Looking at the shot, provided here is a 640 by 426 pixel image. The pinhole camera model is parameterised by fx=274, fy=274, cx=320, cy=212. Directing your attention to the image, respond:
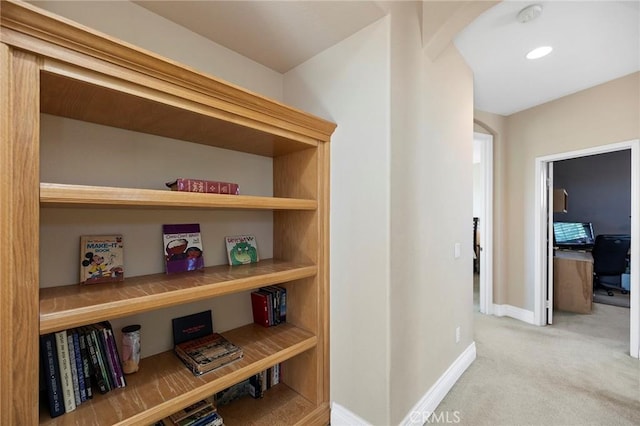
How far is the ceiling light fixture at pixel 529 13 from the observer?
5.47 feet

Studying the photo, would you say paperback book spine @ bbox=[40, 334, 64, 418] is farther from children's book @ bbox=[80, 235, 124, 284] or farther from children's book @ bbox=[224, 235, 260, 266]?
children's book @ bbox=[224, 235, 260, 266]

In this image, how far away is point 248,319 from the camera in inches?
71.1

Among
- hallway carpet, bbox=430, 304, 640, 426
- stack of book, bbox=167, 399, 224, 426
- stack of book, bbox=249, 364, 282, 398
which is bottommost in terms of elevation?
hallway carpet, bbox=430, 304, 640, 426

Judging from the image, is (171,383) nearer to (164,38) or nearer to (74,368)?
(74,368)

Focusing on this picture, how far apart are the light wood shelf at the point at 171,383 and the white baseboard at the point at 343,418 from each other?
6.3 inches

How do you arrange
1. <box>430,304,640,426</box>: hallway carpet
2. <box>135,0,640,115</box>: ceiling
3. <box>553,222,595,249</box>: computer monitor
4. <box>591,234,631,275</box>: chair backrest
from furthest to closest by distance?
<box>553,222,595,249</box>: computer monitor < <box>591,234,631,275</box>: chair backrest < <box>430,304,640,426</box>: hallway carpet < <box>135,0,640,115</box>: ceiling

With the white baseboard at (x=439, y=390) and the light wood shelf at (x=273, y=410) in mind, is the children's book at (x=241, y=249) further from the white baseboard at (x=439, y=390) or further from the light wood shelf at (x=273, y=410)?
the white baseboard at (x=439, y=390)

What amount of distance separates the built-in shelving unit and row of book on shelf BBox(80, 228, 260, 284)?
83mm

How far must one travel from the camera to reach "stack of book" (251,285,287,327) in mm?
1764

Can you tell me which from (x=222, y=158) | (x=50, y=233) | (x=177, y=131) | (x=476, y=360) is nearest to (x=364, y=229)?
(x=222, y=158)

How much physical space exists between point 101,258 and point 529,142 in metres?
4.20

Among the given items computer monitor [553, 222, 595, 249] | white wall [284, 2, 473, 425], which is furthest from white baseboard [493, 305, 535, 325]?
computer monitor [553, 222, 595, 249]

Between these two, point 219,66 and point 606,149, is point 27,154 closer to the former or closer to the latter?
point 219,66

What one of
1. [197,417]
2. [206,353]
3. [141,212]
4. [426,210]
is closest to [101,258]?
[141,212]
